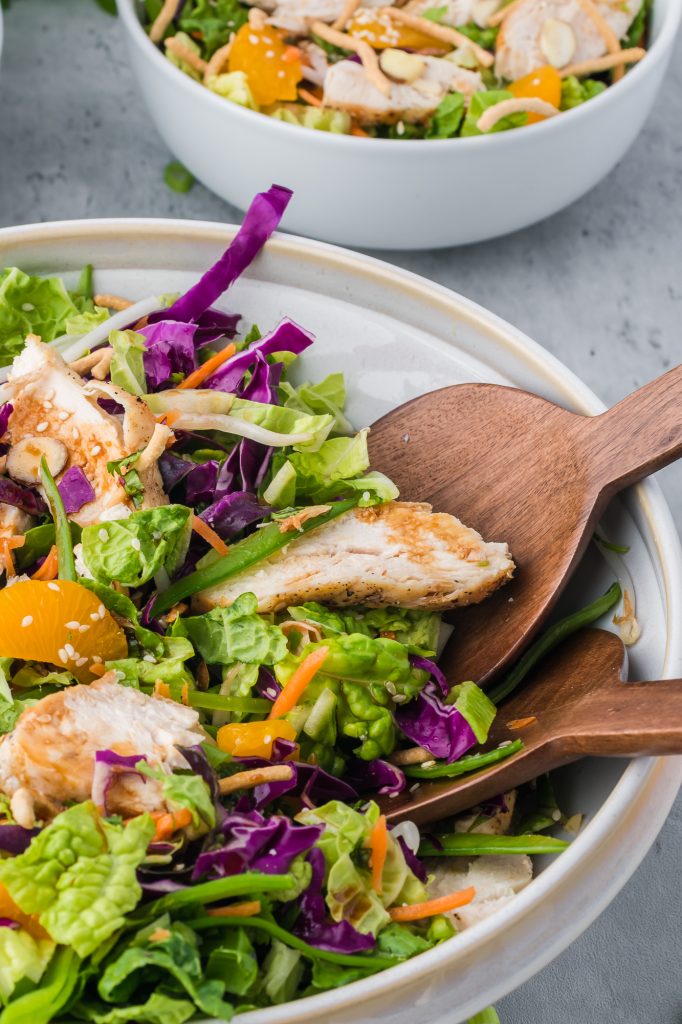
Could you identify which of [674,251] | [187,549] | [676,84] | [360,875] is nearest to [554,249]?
[674,251]

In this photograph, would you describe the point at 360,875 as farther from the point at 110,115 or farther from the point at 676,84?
the point at 676,84

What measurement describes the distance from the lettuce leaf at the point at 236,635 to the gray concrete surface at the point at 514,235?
1.70 m

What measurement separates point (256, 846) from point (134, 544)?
0.73 metres

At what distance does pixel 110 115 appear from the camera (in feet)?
14.2

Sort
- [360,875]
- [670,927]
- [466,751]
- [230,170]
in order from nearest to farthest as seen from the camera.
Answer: [360,875] → [466,751] → [670,927] → [230,170]

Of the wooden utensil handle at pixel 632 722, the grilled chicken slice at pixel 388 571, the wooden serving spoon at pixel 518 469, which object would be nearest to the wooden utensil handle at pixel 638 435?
the wooden serving spoon at pixel 518 469

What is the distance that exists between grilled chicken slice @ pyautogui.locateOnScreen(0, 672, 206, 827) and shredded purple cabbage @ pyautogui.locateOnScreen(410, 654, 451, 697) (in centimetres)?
55

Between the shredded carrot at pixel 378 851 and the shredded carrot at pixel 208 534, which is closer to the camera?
the shredded carrot at pixel 378 851

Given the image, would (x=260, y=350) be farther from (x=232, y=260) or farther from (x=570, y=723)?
(x=570, y=723)

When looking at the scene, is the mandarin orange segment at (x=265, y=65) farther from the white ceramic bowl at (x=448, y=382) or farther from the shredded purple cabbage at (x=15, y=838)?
the shredded purple cabbage at (x=15, y=838)

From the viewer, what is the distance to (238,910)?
2.03 meters

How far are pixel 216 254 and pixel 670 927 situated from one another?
213 centimetres

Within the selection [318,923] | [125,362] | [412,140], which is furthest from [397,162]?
[318,923]

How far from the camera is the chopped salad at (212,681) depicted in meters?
1.97
